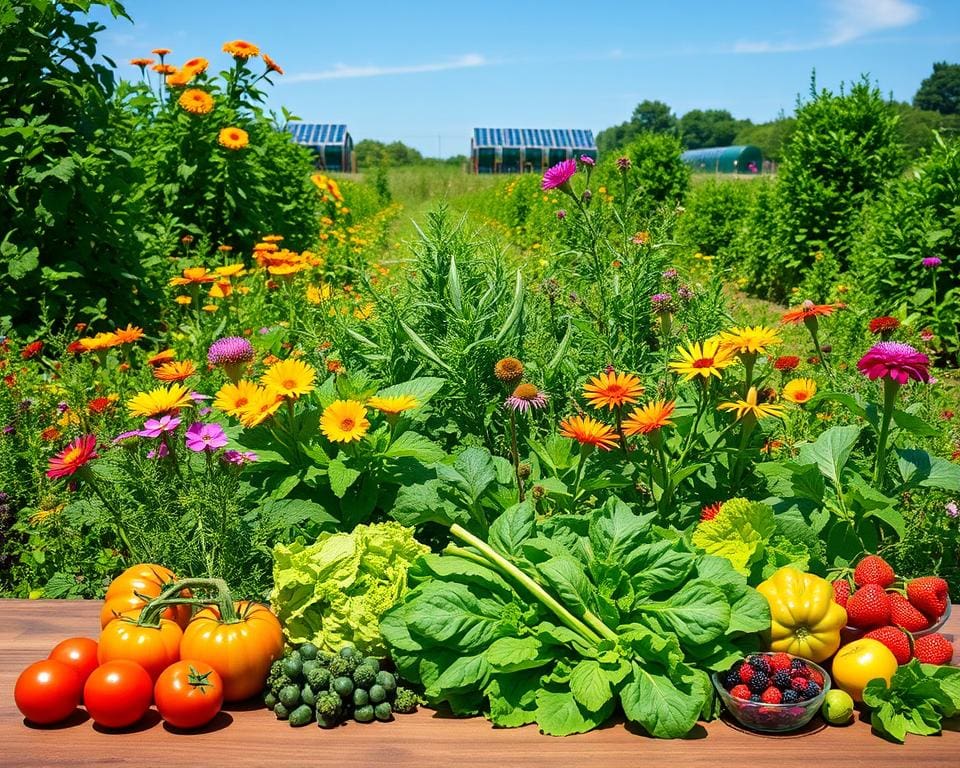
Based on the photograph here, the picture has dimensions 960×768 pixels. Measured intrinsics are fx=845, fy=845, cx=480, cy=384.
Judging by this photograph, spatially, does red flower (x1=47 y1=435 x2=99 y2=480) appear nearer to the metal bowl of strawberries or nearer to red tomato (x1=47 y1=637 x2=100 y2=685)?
red tomato (x1=47 y1=637 x2=100 y2=685)

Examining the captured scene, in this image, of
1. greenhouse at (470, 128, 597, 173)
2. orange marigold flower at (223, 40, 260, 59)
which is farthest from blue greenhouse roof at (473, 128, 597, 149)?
orange marigold flower at (223, 40, 260, 59)

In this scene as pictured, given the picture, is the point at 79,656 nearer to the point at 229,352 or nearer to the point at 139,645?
the point at 139,645

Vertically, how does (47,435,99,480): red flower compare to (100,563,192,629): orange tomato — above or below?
above

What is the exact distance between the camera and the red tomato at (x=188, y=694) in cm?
171

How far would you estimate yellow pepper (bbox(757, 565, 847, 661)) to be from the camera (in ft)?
6.01

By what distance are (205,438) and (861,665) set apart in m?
1.64

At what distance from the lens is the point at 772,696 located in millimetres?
1715

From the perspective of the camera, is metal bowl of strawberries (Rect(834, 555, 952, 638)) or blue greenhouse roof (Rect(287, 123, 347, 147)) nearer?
metal bowl of strawberries (Rect(834, 555, 952, 638))

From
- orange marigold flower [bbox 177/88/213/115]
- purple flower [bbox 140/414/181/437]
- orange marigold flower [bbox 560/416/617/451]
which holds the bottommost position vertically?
orange marigold flower [bbox 560/416/617/451]

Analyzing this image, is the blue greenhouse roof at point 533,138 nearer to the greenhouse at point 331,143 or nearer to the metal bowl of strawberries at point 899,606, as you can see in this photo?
the greenhouse at point 331,143

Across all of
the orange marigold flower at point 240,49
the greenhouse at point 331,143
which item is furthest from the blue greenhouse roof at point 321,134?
the orange marigold flower at point 240,49

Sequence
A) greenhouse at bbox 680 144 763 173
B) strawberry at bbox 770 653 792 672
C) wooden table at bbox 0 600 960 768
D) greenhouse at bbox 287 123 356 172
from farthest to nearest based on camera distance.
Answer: greenhouse at bbox 680 144 763 173 < greenhouse at bbox 287 123 356 172 < strawberry at bbox 770 653 792 672 < wooden table at bbox 0 600 960 768

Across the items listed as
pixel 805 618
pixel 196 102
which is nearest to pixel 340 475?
pixel 805 618

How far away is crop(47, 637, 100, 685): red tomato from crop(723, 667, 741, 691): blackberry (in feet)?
4.48
